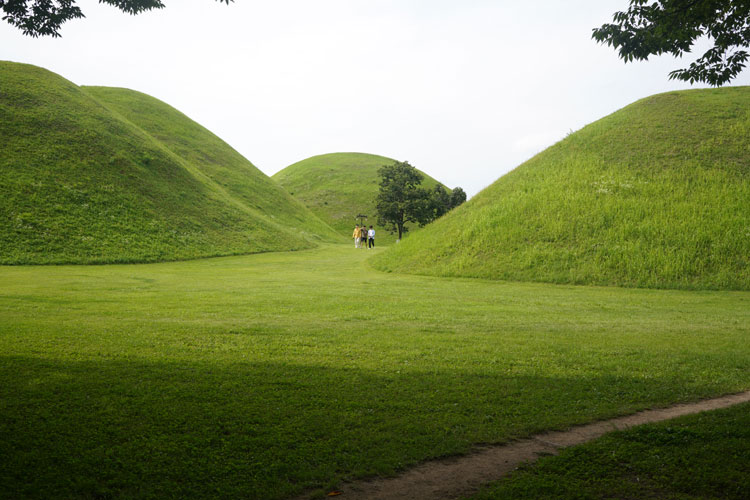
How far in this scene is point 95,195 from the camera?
3569 cm

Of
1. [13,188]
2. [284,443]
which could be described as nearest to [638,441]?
[284,443]

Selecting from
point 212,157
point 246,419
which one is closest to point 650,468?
point 246,419

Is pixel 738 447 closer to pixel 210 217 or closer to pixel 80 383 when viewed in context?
pixel 80 383

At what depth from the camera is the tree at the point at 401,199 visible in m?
58.5

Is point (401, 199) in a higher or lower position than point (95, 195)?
higher

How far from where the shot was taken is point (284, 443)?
5293 mm

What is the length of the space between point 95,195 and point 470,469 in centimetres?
3765

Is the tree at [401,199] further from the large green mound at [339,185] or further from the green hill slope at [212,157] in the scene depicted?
the large green mound at [339,185]

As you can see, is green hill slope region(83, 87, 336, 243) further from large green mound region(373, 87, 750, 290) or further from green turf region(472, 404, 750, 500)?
green turf region(472, 404, 750, 500)

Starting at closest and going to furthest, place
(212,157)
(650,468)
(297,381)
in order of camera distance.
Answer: (650,468), (297,381), (212,157)

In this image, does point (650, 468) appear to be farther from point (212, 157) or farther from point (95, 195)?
point (212, 157)

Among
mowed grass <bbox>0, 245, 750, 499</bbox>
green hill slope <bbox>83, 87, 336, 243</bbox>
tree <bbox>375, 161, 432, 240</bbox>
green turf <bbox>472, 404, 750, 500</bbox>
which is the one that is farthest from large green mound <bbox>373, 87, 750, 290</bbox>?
green hill slope <bbox>83, 87, 336, 243</bbox>

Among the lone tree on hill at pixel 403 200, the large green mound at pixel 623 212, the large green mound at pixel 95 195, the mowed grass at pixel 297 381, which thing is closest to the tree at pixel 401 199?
the lone tree on hill at pixel 403 200

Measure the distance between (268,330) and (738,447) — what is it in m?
8.19
